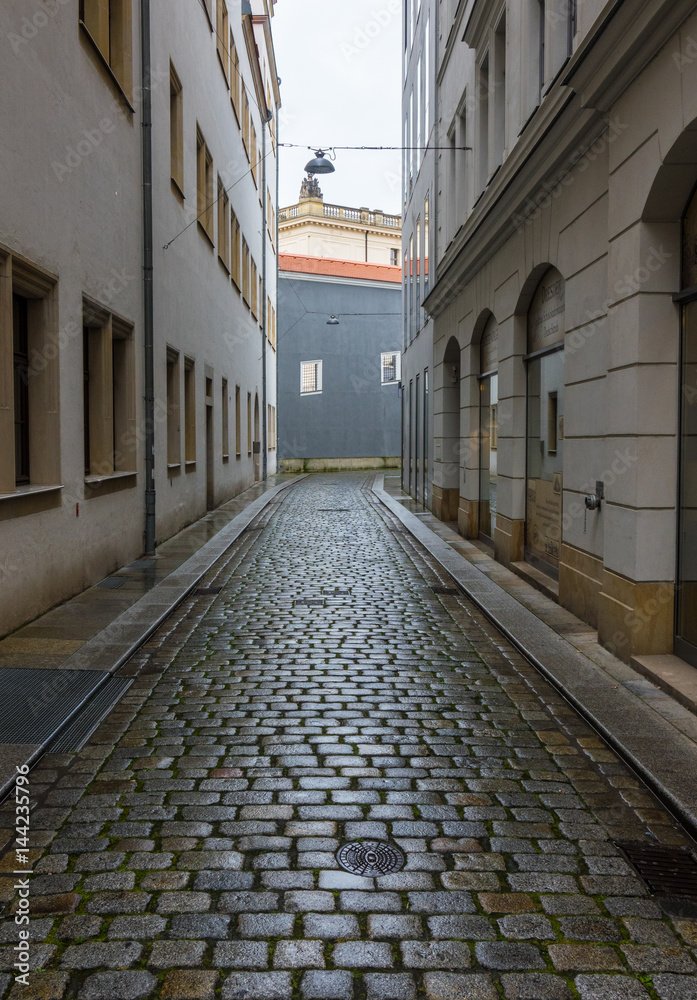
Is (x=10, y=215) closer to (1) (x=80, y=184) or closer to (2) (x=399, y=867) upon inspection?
(1) (x=80, y=184)

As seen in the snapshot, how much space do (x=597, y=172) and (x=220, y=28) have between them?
640 inches

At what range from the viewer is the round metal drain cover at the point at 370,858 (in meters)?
3.57

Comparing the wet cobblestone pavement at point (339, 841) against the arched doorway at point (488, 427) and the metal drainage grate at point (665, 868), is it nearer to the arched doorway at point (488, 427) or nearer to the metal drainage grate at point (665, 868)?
the metal drainage grate at point (665, 868)

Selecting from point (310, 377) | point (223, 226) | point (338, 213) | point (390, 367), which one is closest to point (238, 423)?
point (223, 226)

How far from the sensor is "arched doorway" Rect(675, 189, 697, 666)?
20.4 feet

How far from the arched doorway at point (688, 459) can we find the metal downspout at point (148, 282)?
7992 mm

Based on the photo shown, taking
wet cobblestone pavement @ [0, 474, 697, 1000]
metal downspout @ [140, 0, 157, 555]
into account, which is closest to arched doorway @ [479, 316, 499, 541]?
metal downspout @ [140, 0, 157, 555]

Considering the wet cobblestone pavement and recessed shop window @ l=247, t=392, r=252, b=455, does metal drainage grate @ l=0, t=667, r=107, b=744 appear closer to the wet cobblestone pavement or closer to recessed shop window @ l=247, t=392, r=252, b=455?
the wet cobblestone pavement

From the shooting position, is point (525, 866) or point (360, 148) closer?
point (525, 866)

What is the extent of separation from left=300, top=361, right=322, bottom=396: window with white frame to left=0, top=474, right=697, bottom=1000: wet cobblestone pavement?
37940 mm

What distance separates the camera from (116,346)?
12.2m

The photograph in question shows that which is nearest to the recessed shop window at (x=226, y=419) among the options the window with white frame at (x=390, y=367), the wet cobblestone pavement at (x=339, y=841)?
the wet cobblestone pavement at (x=339, y=841)

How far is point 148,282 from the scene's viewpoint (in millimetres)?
12836

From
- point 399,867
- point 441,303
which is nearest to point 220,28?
point 441,303
